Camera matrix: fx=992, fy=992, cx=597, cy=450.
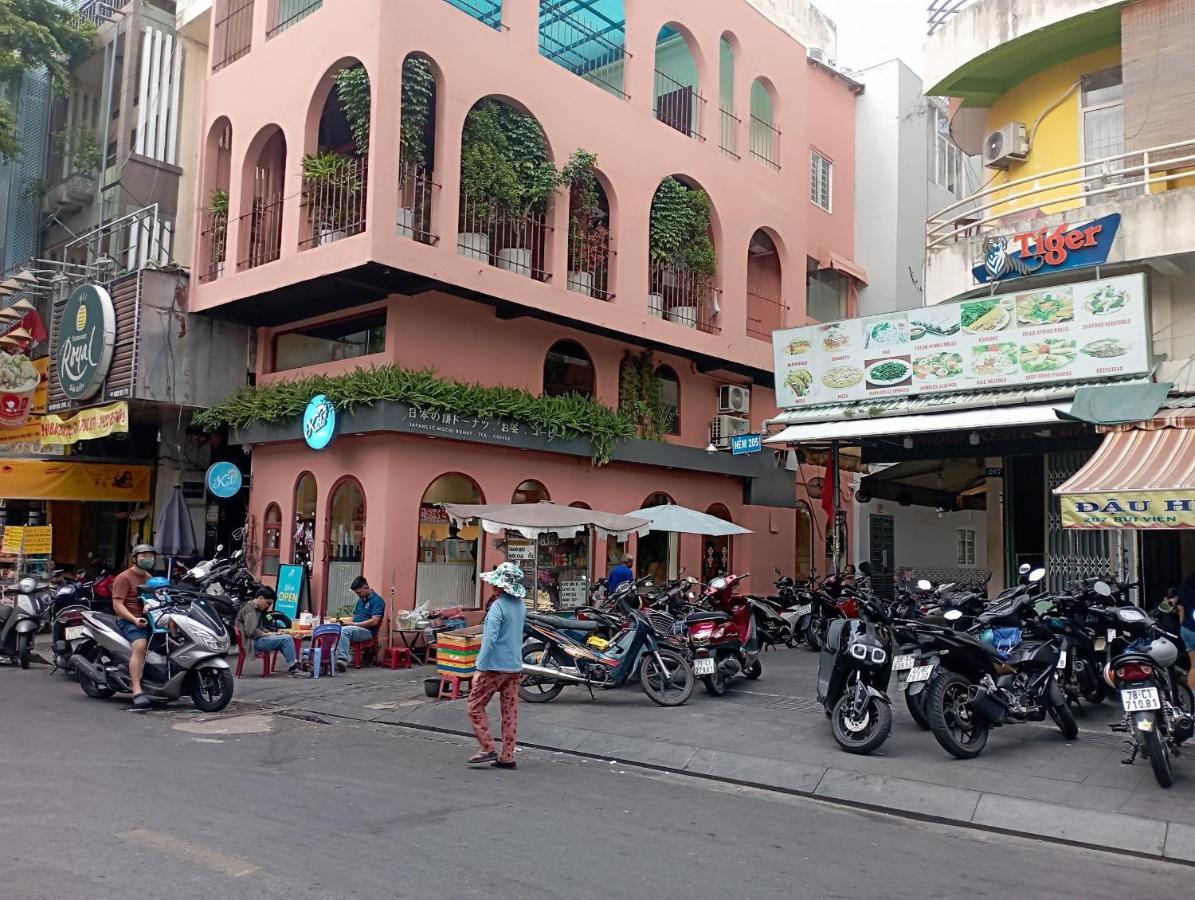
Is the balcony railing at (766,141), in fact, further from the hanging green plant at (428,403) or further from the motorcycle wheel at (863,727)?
the motorcycle wheel at (863,727)

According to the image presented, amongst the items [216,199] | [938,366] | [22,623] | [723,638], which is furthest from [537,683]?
[216,199]

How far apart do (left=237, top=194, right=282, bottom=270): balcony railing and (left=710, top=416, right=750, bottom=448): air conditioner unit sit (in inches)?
380

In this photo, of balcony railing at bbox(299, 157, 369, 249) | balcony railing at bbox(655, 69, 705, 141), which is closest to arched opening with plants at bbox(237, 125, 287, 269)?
balcony railing at bbox(299, 157, 369, 249)

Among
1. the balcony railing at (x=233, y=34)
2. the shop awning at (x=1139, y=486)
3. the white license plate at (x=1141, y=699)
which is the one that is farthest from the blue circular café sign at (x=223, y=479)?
the white license plate at (x=1141, y=699)

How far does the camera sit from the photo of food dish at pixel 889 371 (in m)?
14.7

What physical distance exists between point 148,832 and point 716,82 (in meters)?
18.3

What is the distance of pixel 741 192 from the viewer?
69.3 ft

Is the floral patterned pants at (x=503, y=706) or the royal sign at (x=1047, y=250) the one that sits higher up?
the royal sign at (x=1047, y=250)

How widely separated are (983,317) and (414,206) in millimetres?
8390

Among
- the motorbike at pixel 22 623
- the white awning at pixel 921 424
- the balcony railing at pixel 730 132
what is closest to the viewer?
the white awning at pixel 921 424

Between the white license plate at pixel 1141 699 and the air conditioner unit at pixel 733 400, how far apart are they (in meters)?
14.5

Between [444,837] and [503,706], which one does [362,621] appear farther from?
[444,837]

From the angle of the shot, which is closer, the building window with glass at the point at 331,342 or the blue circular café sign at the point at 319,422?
the blue circular café sign at the point at 319,422

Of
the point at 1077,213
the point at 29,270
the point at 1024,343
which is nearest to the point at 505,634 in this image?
the point at 1024,343
